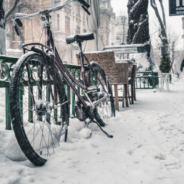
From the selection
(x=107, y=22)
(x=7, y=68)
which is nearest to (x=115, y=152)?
(x=7, y=68)

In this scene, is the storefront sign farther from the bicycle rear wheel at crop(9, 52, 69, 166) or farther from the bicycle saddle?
the bicycle rear wheel at crop(9, 52, 69, 166)

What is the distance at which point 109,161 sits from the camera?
5.67 ft

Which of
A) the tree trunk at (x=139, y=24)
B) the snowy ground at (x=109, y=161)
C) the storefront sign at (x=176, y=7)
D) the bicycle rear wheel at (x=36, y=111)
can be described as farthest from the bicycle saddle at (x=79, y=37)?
the tree trunk at (x=139, y=24)

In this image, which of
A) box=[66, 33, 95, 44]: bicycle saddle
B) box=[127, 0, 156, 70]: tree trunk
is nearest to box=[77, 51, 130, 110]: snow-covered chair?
box=[66, 33, 95, 44]: bicycle saddle

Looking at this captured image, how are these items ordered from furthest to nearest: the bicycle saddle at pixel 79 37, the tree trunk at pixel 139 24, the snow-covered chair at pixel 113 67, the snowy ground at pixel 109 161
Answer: the tree trunk at pixel 139 24, the snow-covered chair at pixel 113 67, the bicycle saddle at pixel 79 37, the snowy ground at pixel 109 161

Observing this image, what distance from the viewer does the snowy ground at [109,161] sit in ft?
4.62

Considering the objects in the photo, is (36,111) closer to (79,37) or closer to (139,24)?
(79,37)

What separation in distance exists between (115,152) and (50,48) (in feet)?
3.92

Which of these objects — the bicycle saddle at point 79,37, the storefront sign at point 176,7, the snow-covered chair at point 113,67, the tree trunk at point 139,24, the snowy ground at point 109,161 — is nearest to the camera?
the snowy ground at point 109,161

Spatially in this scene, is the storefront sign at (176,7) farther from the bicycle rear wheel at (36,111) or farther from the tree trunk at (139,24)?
the bicycle rear wheel at (36,111)

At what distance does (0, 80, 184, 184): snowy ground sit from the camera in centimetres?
141

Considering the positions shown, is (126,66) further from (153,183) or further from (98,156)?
(153,183)

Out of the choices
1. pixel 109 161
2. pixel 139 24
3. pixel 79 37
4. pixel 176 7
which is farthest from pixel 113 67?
pixel 139 24

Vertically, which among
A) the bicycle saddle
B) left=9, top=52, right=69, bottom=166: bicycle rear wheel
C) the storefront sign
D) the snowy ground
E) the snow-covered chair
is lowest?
the snowy ground
